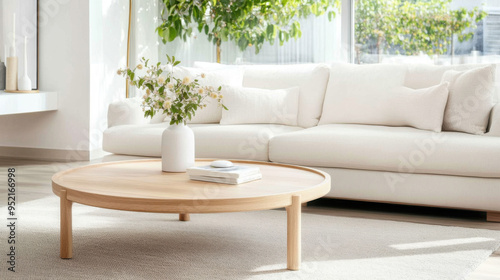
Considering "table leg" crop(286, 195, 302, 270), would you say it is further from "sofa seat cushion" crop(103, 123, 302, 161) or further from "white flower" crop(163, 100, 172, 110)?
"sofa seat cushion" crop(103, 123, 302, 161)

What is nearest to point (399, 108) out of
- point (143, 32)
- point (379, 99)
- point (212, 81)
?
point (379, 99)

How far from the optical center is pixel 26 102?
533 centimetres

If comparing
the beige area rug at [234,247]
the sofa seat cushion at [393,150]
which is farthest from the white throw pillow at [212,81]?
the beige area rug at [234,247]

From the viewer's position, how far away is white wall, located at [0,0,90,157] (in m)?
5.59

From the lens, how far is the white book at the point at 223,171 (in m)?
2.78

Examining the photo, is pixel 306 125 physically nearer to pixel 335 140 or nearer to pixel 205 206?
pixel 335 140

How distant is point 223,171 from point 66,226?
0.68 m

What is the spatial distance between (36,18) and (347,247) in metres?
3.84

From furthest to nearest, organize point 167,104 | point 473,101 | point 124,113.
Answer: point 124,113, point 473,101, point 167,104

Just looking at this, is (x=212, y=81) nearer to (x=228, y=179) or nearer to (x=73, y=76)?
(x=73, y=76)

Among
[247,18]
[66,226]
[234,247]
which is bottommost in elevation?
[234,247]

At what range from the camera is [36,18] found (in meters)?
5.64

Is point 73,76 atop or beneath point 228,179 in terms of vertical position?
atop

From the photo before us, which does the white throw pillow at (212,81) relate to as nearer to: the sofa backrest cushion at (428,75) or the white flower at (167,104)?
the sofa backrest cushion at (428,75)
